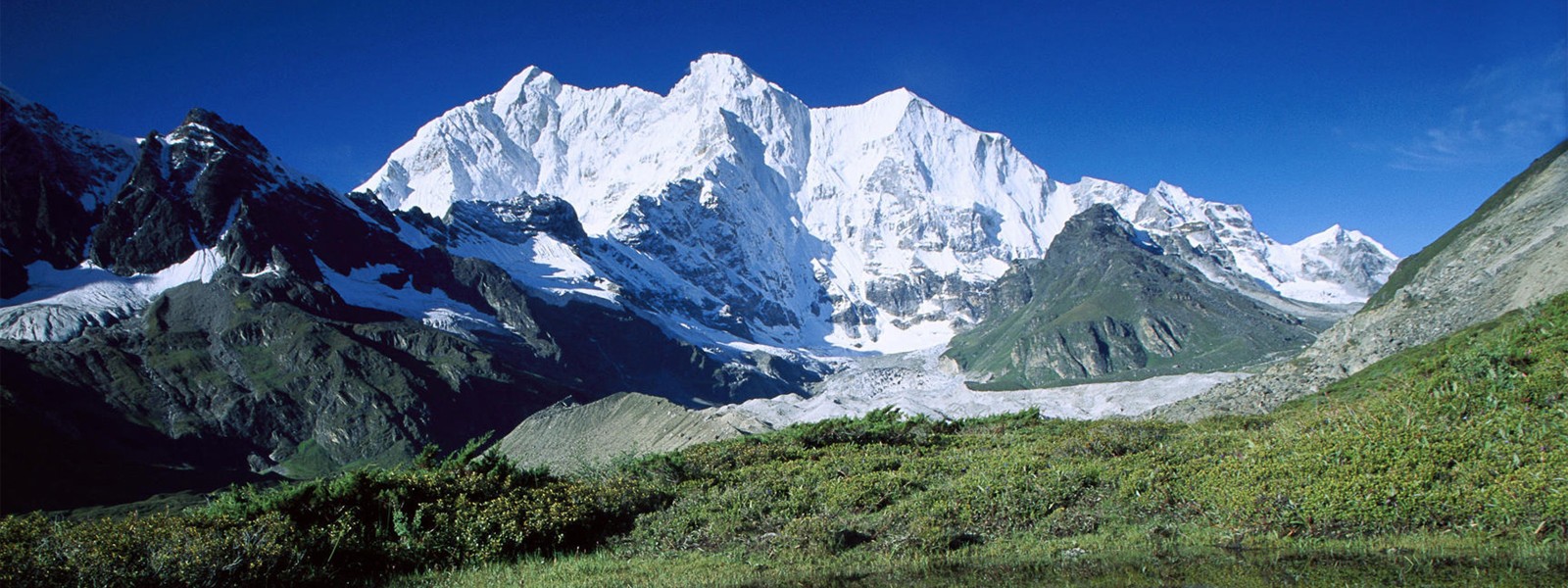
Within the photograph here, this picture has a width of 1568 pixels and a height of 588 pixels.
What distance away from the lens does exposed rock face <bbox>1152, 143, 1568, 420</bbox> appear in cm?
6438

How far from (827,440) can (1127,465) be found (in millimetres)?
10675

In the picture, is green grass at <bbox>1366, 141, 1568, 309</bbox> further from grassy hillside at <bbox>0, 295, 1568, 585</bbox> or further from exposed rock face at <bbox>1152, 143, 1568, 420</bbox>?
grassy hillside at <bbox>0, 295, 1568, 585</bbox>

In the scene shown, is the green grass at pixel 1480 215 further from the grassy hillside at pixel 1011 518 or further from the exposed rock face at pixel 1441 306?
the grassy hillside at pixel 1011 518

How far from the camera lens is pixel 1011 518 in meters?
15.2

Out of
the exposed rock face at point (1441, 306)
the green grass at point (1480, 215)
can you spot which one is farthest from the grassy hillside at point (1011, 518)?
the green grass at point (1480, 215)

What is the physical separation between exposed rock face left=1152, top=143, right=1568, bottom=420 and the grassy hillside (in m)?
44.6

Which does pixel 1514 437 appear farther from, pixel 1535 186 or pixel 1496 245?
pixel 1535 186

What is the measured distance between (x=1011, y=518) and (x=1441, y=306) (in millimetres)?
88412

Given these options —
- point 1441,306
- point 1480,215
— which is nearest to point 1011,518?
point 1441,306

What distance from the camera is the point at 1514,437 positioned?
44.1 feet

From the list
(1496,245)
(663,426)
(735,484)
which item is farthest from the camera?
(1496,245)

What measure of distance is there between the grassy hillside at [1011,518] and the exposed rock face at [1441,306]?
44.6 m

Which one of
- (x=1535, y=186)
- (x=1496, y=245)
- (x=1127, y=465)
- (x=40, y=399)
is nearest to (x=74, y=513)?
(x=40, y=399)

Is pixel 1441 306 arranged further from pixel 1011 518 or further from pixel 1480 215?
pixel 1480 215
